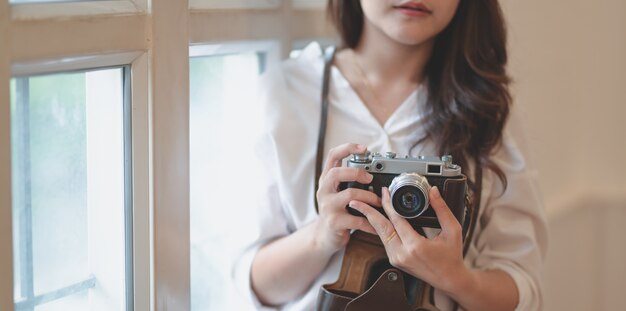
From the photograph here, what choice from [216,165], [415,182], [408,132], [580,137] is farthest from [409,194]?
[580,137]

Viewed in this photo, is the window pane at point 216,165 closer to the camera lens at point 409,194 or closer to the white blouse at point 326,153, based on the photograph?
the white blouse at point 326,153

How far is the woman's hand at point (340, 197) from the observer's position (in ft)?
3.21

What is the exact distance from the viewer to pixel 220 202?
123 cm

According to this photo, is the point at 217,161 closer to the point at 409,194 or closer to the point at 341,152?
the point at 341,152

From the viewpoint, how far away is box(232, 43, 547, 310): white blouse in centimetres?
118

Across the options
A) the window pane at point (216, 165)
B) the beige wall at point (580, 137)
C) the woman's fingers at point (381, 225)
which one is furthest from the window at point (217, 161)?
the beige wall at point (580, 137)

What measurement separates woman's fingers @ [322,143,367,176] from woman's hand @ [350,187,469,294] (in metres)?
0.06

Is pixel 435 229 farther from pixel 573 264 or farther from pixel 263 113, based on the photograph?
pixel 573 264

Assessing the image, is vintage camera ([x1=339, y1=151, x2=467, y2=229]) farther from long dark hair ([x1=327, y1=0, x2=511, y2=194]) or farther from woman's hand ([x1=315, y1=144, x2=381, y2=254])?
long dark hair ([x1=327, y1=0, x2=511, y2=194])

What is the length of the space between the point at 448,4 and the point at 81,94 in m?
0.49

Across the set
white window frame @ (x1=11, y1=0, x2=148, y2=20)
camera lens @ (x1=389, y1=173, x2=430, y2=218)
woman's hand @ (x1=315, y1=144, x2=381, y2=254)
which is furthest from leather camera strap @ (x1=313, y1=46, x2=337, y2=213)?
white window frame @ (x1=11, y1=0, x2=148, y2=20)

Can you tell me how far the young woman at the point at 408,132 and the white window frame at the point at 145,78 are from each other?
0.47 ft

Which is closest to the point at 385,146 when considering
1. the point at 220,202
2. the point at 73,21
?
the point at 220,202

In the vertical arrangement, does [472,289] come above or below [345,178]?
below
